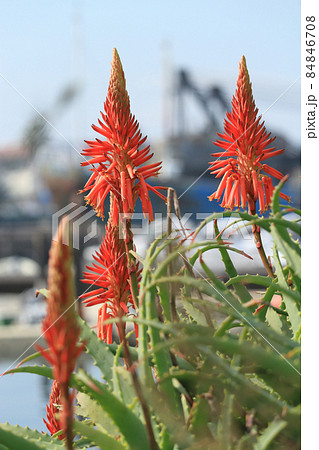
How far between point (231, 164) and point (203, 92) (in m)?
19.8

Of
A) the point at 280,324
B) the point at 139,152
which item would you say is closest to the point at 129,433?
the point at 280,324

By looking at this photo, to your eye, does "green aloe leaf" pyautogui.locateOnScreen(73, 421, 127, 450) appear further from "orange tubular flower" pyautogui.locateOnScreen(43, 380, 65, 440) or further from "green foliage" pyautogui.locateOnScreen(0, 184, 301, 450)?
"orange tubular flower" pyautogui.locateOnScreen(43, 380, 65, 440)

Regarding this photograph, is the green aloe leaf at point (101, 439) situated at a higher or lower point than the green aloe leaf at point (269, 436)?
lower

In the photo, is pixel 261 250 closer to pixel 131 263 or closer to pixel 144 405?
pixel 131 263

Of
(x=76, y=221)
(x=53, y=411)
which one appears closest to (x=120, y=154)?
(x=76, y=221)

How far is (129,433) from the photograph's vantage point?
27cm

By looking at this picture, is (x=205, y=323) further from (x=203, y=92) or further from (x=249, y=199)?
(x=203, y=92)

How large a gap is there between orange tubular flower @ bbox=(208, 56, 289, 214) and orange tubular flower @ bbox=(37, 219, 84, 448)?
0.38 metres

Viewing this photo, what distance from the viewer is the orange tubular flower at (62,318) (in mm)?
205

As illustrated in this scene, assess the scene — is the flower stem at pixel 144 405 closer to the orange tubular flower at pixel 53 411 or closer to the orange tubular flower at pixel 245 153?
the orange tubular flower at pixel 53 411

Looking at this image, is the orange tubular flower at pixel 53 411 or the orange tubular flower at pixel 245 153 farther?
the orange tubular flower at pixel 245 153

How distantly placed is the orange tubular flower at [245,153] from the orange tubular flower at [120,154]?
11 cm

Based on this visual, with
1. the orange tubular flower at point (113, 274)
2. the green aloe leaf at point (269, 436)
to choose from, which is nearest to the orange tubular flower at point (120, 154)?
the orange tubular flower at point (113, 274)
